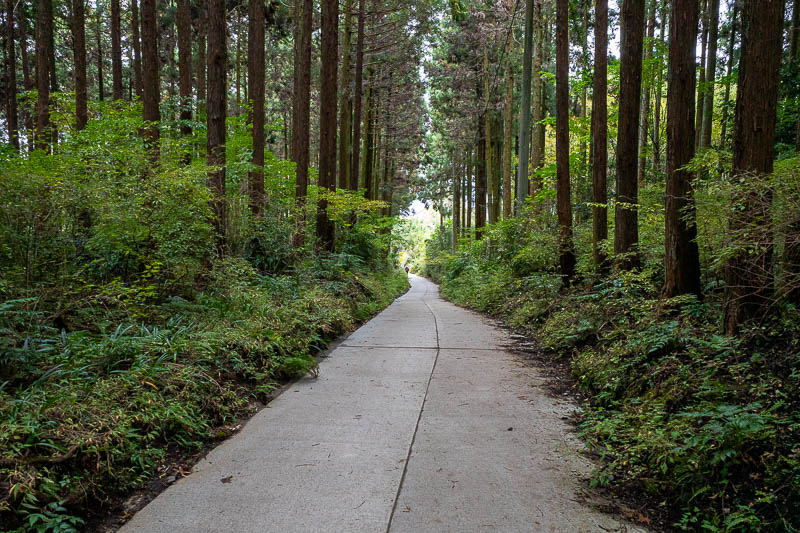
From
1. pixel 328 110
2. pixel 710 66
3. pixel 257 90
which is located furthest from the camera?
pixel 710 66

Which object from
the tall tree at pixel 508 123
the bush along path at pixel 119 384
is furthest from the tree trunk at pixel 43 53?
the tall tree at pixel 508 123

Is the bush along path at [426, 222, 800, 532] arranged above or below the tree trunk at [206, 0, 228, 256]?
below

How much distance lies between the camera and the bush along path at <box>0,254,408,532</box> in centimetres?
289

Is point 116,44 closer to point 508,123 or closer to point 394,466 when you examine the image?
point 508,123

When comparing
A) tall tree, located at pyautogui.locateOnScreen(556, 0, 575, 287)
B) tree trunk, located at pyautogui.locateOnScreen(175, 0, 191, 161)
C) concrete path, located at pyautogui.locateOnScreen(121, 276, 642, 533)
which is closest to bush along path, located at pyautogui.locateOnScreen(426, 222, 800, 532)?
concrete path, located at pyautogui.locateOnScreen(121, 276, 642, 533)

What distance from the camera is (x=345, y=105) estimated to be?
20359 millimetres

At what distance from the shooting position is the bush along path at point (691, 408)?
2.84 metres

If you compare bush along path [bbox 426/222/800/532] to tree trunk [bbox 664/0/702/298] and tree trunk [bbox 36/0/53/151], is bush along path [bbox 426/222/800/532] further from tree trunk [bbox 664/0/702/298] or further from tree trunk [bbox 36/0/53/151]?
tree trunk [bbox 36/0/53/151]

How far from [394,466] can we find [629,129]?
25.2 ft

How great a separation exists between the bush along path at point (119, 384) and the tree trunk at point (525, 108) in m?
10.7

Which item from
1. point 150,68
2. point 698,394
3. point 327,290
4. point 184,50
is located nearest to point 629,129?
point 698,394

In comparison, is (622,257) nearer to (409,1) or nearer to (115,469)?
(115,469)

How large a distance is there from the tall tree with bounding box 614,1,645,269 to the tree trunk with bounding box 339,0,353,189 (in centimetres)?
1257

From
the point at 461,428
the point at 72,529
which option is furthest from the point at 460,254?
the point at 72,529
